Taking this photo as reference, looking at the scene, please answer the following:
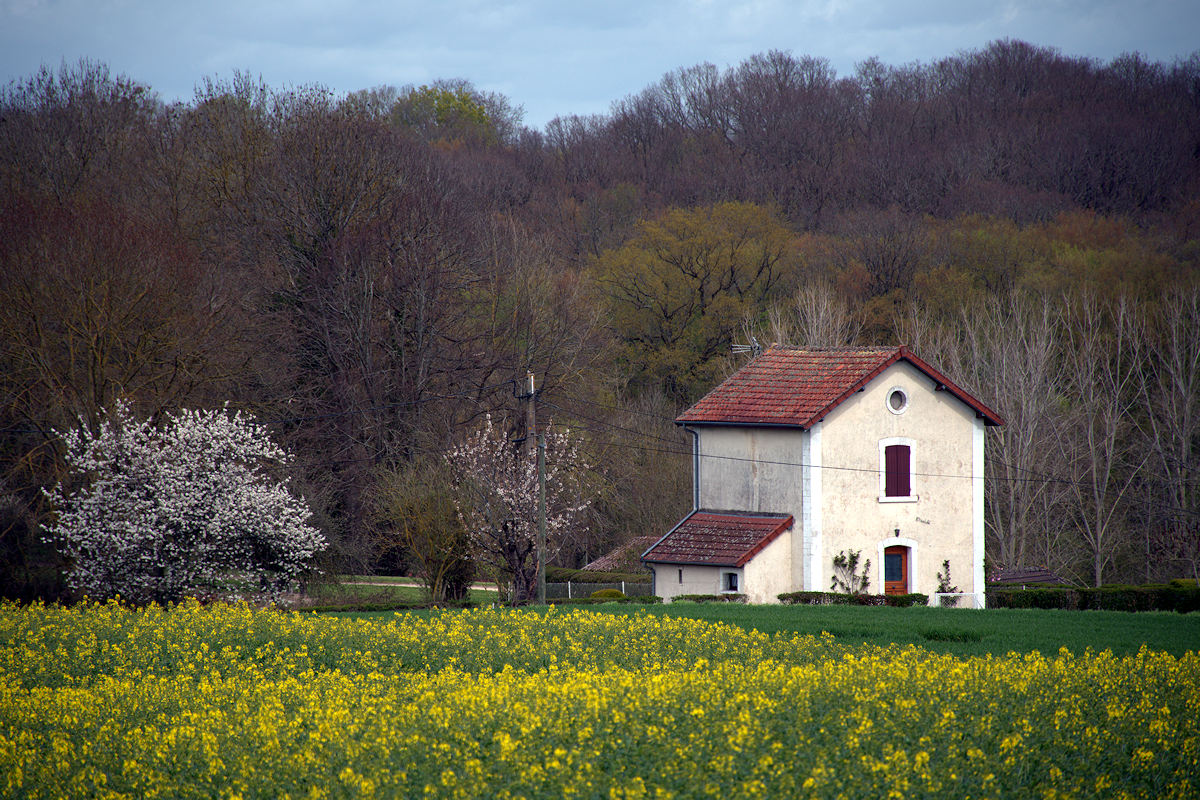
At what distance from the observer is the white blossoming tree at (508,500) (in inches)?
1278

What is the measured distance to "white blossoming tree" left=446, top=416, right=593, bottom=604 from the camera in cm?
3247

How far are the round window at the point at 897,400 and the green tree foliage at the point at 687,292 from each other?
24.1 meters

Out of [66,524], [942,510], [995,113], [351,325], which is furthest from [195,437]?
A: [995,113]

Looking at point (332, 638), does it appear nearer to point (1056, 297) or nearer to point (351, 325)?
point (351, 325)

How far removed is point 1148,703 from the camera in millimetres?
11242

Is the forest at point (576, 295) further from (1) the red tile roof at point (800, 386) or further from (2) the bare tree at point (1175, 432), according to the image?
(1) the red tile roof at point (800, 386)

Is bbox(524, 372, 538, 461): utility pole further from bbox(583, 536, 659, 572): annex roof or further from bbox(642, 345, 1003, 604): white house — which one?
bbox(583, 536, 659, 572): annex roof

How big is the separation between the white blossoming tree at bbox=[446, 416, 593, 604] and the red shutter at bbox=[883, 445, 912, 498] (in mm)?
10005

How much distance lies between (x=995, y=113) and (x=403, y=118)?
42.0 meters

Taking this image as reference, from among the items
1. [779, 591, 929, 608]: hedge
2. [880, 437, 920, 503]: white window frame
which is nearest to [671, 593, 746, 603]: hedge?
[779, 591, 929, 608]: hedge

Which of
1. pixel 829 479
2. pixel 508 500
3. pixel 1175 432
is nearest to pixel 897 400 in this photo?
pixel 829 479

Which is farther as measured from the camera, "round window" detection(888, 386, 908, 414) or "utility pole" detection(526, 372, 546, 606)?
"round window" detection(888, 386, 908, 414)

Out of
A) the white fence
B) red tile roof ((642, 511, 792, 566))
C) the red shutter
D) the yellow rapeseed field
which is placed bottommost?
the white fence

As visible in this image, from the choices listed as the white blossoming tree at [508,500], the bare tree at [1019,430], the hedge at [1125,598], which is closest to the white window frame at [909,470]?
the hedge at [1125,598]
